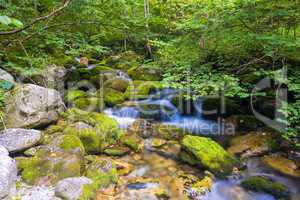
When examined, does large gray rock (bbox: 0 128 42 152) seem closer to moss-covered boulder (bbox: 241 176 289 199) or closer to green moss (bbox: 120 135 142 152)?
green moss (bbox: 120 135 142 152)

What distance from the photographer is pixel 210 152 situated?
4207mm

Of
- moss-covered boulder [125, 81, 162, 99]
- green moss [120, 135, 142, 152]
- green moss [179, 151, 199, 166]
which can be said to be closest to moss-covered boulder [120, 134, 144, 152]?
green moss [120, 135, 142, 152]

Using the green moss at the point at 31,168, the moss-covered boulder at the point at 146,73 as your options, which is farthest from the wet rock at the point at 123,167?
the moss-covered boulder at the point at 146,73

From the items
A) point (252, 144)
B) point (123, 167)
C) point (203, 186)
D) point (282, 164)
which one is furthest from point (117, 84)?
point (282, 164)

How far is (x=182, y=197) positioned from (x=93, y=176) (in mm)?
1220

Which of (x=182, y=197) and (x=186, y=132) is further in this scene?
Answer: (x=186, y=132)

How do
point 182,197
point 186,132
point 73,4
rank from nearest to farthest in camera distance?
point 182,197 < point 73,4 < point 186,132

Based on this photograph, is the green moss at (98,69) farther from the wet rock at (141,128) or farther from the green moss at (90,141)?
the green moss at (90,141)

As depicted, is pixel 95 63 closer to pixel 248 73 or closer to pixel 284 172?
pixel 248 73

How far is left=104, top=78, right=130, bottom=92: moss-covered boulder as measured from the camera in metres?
6.86

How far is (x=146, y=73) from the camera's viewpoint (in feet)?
24.9

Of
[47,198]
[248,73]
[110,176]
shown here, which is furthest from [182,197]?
[248,73]

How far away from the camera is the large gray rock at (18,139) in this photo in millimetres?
3541

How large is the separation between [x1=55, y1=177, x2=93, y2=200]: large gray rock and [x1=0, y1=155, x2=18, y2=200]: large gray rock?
0.48 metres
